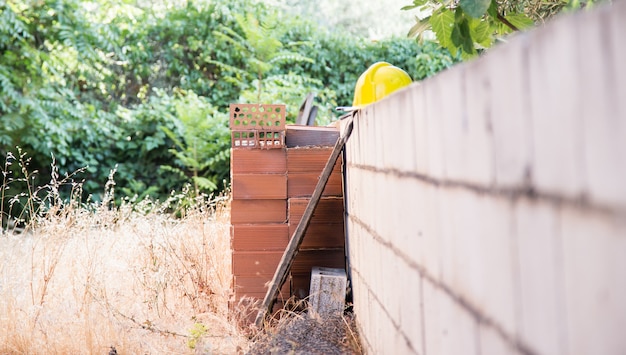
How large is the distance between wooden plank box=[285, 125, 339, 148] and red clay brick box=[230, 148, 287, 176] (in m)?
0.11

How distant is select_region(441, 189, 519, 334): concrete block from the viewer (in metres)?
0.94

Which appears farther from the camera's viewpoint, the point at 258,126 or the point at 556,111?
the point at 258,126

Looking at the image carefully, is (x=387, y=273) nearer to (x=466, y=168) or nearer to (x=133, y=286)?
Answer: (x=466, y=168)

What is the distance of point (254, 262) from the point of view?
372 centimetres

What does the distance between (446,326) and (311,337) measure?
178 centimetres

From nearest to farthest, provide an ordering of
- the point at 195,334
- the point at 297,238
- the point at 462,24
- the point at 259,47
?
the point at 462,24, the point at 195,334, the point at 297,238, the point at 259,47

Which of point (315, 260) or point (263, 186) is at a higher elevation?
point (263, 186)

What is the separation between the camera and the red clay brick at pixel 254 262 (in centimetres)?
372

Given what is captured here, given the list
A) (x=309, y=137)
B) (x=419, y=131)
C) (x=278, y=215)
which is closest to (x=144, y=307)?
(x=278, y=215)

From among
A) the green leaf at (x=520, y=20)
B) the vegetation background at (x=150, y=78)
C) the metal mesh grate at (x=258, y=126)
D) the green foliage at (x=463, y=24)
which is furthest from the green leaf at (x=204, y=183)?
the green leaf at (x=520, y=20)

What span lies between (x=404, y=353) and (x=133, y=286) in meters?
2.68

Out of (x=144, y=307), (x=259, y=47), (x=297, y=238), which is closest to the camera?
(x=297, y=238)

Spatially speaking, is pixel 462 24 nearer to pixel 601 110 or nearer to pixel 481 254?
pixel 481 254

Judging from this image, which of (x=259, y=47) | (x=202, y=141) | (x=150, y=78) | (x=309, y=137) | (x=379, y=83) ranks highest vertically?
(x=259, y=47)
